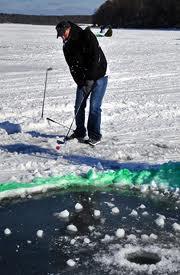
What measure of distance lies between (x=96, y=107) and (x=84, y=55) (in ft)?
2.48

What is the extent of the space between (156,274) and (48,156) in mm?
3042

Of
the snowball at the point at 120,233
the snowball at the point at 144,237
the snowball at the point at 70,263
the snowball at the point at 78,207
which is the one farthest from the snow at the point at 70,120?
the snowball at the point at 70,263

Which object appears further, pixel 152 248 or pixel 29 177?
pixel 29 177

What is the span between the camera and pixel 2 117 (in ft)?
28.4

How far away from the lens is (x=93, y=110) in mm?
7051

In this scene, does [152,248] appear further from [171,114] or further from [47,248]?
[171,114]

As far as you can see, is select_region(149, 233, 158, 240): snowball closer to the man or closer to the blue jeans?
the man

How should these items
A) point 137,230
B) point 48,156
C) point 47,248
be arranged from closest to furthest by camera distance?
point 47,248, point 137,230, point 48,156

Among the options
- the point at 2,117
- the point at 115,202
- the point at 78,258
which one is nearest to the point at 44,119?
the point at 2,117

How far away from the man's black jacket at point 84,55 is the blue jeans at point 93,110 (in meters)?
0.14

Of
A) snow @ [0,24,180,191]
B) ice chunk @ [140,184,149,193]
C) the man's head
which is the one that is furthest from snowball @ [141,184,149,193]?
the man's head

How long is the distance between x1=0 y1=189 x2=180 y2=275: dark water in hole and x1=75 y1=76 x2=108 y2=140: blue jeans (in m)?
1.88

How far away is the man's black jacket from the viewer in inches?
257

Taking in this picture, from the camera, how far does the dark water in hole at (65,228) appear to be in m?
3.83
